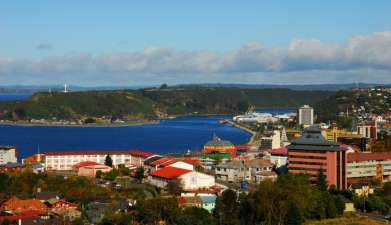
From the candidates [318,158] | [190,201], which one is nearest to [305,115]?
[318,158]

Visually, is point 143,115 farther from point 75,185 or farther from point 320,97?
point 75,185

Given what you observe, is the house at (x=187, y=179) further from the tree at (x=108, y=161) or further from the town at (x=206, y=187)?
the tree at (x=108, y=161)

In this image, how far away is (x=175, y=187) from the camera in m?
19.9

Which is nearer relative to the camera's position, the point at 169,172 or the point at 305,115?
the point at 169,172

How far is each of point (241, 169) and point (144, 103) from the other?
54.1 meters

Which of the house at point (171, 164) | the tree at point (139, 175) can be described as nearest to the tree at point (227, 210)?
the tree at point (139, 175)

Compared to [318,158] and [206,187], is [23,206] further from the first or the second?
[318,158]

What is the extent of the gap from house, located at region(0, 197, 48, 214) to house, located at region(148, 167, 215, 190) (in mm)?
5016

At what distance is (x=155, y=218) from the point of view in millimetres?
15375

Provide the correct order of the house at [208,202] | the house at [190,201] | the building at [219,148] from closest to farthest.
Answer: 1. the house at [190,201]
2. the house at [208,202]
3. the building at [219,148]

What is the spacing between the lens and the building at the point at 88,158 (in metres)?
27.3

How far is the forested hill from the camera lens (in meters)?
67.9

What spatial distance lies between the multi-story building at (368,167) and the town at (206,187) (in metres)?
0.03

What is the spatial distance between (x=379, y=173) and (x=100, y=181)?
28.2 ft
